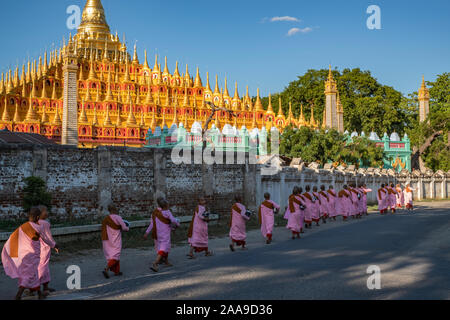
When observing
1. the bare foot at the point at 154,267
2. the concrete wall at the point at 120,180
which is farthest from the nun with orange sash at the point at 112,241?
the concrete wall at the point at 120,180

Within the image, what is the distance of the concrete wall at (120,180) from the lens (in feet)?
41.2

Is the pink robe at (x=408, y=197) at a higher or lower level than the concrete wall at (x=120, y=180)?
lower

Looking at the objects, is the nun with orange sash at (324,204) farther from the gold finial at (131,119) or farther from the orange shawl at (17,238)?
the gold finial at (131,119)

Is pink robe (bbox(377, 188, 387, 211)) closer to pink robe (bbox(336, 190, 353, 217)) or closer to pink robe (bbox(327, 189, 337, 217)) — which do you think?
pink robe (bbox(336, 190, 353, 217))

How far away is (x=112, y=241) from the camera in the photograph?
328 inches

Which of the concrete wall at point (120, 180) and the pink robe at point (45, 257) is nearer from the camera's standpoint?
the pink robe at point (45, 257)

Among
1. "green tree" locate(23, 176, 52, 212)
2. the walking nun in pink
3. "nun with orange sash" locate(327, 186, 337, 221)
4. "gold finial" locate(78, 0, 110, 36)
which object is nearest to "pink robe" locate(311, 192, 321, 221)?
"nun with orange sash" locate(327, 186, 337, 221)

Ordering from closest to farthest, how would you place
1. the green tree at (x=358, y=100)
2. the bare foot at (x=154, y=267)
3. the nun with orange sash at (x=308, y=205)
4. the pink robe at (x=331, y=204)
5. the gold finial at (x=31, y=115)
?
the bare foot at (x=154, y=267) < the nun with orange sash at (x=308, y=205) < the pink robe at (x=331, y=204) < the gold finial at (x=31, y=115) < the green tree at (x=358, y=100)

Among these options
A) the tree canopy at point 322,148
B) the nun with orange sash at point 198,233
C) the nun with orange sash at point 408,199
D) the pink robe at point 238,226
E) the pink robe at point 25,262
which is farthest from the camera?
the tree canopy at point 322,148

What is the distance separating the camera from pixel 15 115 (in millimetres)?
38188

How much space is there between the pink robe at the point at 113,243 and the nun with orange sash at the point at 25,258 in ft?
5.11

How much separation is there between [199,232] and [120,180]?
5.17 m

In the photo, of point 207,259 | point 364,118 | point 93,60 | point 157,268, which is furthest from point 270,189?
point 364,118
